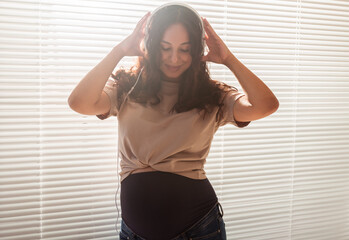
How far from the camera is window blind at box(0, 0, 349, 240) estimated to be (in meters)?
1.41

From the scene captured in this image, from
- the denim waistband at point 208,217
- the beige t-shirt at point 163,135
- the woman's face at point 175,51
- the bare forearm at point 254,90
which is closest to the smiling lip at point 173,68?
the woman's face at point 175,51

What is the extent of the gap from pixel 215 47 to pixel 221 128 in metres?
0.52

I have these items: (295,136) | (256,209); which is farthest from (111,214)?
(295,136)

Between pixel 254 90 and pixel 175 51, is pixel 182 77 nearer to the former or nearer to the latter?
pixel 175 51

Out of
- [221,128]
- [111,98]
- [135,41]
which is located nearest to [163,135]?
[111,98]

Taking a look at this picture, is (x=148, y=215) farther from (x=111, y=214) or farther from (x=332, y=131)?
(x=332, y=131)

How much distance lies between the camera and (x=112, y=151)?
158 centimetres

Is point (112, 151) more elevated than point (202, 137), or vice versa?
point (202, 137)

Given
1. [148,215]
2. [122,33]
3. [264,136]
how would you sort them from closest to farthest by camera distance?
[148,215] < [122,33] < [264,136]

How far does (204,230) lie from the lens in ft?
4.32

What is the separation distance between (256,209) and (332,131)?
2.20ft

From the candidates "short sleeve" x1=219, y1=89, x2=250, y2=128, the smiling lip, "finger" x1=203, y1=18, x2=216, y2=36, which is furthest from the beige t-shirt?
"finger" x1=203, y1=18, x2=216, y2=36

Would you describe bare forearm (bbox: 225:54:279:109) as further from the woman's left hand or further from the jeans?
the jeans

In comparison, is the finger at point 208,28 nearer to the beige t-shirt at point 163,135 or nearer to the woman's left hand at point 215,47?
the woman's left hand at point 215,47
